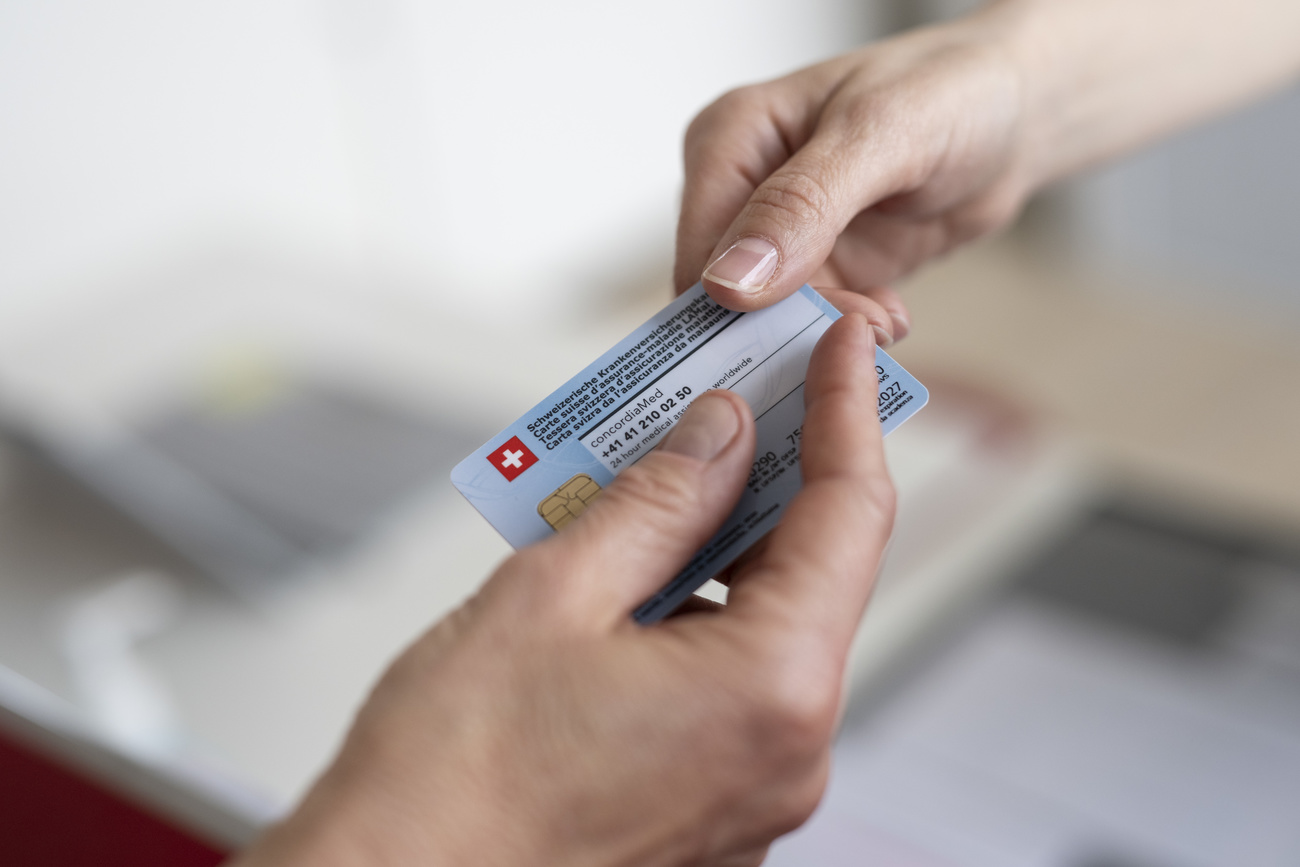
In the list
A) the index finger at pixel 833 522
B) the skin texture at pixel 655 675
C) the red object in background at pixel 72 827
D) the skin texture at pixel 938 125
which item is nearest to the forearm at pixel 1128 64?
the skin texture at pixel 938 125

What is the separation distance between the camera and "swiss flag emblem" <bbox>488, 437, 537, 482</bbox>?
64cm

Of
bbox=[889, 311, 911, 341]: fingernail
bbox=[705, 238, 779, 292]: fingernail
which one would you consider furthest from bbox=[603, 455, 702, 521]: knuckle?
bbox=[889, 311, 911, 341]: fingernail

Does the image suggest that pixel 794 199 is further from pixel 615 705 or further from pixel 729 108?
pixel 615 705

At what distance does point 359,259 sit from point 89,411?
1.50 meters

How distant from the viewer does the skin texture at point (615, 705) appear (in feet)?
1.64

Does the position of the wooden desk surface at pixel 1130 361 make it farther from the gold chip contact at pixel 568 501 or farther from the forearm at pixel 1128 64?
the gold chip contact at pixel 568 501

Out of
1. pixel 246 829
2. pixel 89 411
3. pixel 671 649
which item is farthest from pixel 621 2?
pixel 671 649

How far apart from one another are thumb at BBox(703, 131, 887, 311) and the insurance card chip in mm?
23

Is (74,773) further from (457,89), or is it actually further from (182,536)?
(457,89)

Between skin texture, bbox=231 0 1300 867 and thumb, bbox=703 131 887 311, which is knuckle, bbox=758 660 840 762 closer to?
skin texture, bbox=231 0 1300 867

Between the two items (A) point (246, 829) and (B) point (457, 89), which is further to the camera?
(B) point (457, 89)

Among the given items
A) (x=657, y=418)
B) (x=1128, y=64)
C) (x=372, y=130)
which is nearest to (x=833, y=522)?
(x=657, y=418)

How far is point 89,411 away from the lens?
1.58 meters

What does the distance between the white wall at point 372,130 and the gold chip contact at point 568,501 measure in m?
1.34
